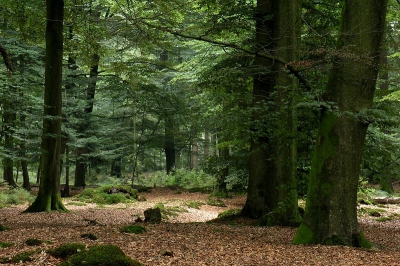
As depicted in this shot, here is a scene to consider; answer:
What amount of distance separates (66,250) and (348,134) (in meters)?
4.61

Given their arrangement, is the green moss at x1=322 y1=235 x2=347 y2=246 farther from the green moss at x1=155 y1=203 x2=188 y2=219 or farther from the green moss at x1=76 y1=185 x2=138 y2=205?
the green moss at x1=76 y1=185 x2=138 y2=205

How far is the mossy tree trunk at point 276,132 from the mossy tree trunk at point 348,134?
1.10 metres

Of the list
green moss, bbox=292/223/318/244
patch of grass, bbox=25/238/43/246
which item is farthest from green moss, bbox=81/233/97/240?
green moss, bbox=292/223/318/244

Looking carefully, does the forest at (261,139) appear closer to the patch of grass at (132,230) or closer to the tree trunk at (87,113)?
the patch of grass at (132,230)

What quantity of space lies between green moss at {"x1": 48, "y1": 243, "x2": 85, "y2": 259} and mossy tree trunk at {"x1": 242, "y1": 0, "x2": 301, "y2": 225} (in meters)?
3.93

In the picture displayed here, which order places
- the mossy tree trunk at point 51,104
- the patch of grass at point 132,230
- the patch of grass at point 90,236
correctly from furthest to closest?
the mossy tree trunk at point 51,104
the patch of grass at point 132,230
the patch of grass at point 90,236

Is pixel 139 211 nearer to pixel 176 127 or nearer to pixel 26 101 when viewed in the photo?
pixel 26 101

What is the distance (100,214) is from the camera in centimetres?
1205

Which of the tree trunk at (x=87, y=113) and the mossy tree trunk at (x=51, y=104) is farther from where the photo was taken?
the tree trunk at (x=87, y=113)

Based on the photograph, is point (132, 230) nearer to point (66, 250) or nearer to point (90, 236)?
point (90, 236)

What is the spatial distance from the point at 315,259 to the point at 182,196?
46.8 feet

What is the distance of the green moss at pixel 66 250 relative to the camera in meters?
4.84

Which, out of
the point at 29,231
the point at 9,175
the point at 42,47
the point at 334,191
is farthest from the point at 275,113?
the point at 9,175

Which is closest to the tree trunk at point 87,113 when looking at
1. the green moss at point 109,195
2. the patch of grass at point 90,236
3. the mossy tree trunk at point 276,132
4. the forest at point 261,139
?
the green moss at point 109,195
